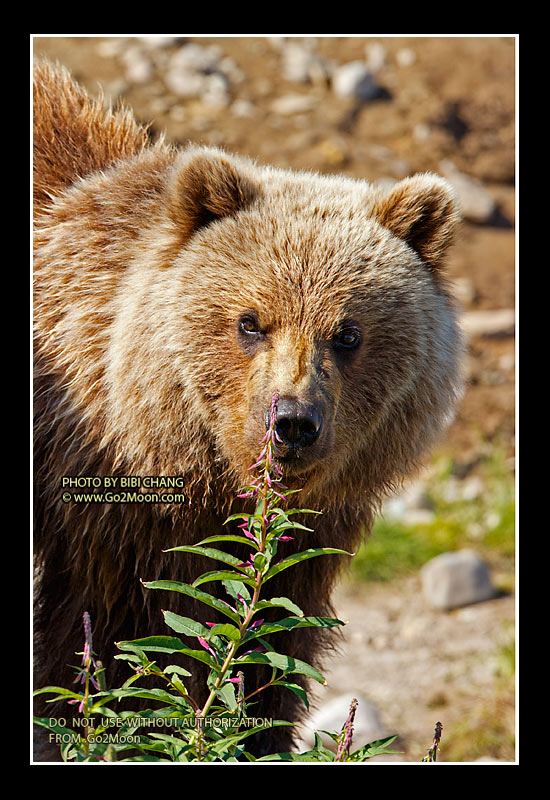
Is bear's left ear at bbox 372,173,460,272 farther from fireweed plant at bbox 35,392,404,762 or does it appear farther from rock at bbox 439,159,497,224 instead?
rock at bbox 439,159,497,224

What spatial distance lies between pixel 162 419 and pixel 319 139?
3.76 meters

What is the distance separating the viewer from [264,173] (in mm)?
4879

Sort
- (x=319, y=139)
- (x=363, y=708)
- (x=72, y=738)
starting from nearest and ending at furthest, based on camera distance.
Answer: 1. (x=72, y=738)
2. (x=363, y=708)
3. (x=319, y=139)

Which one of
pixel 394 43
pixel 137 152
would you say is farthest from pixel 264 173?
pixel 394 43

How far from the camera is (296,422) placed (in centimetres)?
392

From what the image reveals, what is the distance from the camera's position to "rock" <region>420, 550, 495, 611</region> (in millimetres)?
8023

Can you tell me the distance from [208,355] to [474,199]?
4.40 m

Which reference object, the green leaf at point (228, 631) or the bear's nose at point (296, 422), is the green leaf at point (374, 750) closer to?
the green leaf at point (228, 631)

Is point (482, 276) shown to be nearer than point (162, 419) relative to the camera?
No

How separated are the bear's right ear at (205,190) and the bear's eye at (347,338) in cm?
79

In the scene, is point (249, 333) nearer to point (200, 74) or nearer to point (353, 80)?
point (200, 74)

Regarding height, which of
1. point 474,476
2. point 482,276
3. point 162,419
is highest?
point 482,276

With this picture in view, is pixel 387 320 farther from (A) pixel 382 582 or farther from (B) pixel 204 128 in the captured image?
(A) pixel 382 582

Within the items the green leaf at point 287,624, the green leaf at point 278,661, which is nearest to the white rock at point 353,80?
the green leaf at point 287,624
